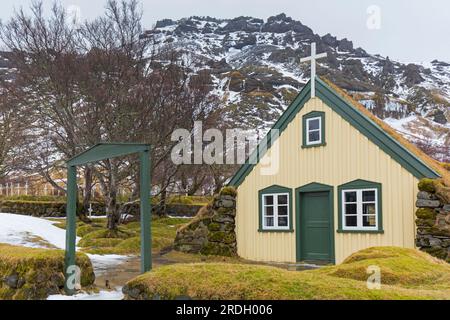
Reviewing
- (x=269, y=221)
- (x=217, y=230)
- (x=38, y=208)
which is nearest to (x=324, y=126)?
(x=269, y=221)

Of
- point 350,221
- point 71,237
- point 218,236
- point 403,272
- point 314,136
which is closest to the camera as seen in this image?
point 403,272

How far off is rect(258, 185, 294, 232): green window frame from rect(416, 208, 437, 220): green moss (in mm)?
3946

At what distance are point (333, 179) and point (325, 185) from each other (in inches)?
11.9

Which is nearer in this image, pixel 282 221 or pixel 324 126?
pixel 324 126

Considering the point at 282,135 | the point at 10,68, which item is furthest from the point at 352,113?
the point at 10,68

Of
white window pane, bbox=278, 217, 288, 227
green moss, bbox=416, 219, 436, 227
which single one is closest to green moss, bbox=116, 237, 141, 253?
white window pane, bbox=278, 217, 288, 227

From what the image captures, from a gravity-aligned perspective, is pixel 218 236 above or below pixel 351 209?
below

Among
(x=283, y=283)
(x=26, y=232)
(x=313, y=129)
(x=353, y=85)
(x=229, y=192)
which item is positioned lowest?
(x=26, y=232)

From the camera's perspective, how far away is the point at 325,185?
14.3 m

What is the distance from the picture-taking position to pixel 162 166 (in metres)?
25.9

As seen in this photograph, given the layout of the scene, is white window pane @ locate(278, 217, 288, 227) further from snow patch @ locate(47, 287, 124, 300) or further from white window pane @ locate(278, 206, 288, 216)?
snow patch @ locate(47, 287, 124, 300)

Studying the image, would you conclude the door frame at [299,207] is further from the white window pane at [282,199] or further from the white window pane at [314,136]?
the white window pane at [314,136]

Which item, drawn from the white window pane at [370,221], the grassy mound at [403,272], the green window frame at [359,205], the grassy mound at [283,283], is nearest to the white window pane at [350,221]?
the green window frame at [359,205]

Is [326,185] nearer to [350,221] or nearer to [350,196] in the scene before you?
[350,196]
